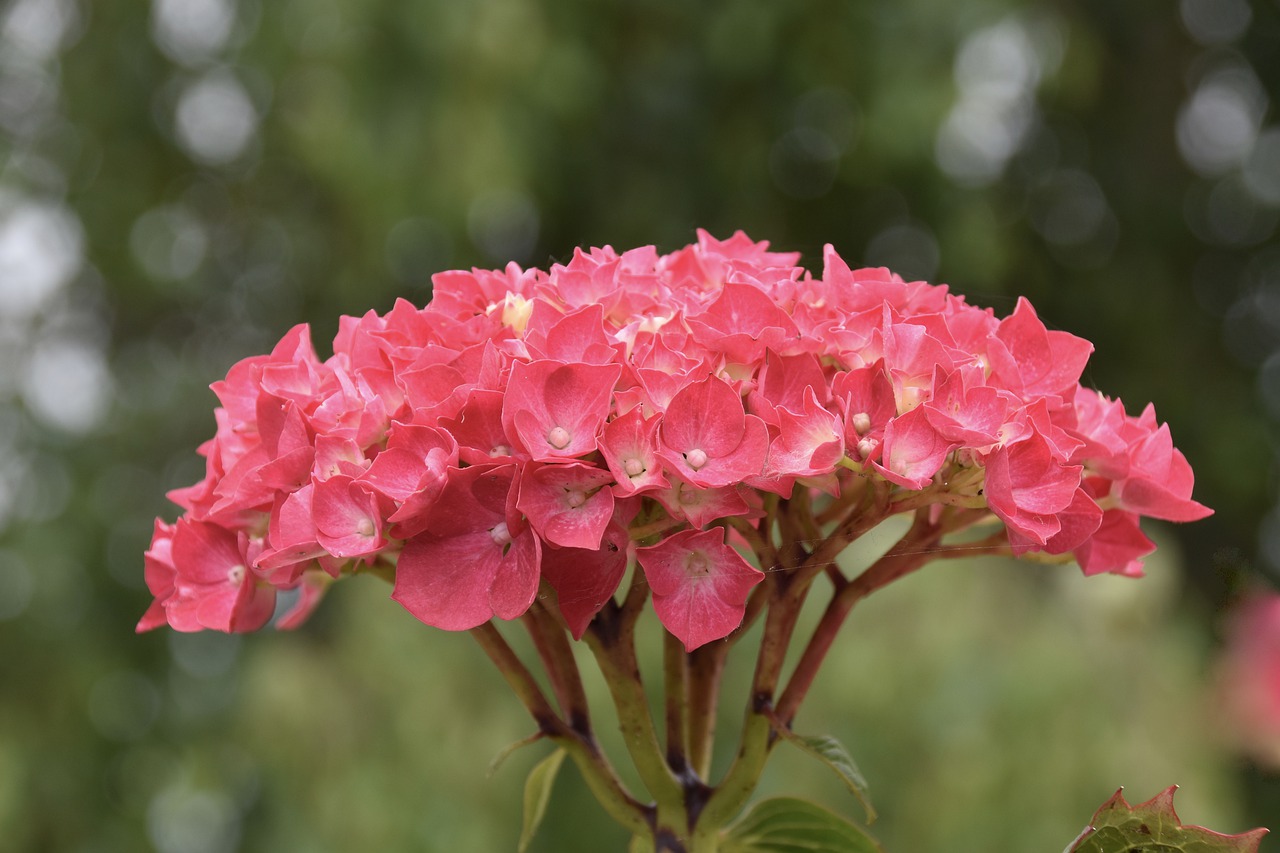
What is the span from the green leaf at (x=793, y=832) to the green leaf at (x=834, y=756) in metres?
0.02

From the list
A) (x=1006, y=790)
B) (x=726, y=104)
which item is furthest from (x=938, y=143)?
(x=1006, y=790)

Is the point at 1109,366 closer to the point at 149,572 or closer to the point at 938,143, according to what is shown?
the point at 938,143

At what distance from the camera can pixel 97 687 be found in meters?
3.08

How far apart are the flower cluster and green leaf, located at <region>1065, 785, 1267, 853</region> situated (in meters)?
0.11

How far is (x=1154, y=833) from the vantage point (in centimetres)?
55

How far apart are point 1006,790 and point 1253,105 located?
7.74ft

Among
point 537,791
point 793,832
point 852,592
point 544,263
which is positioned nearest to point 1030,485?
point 852,592

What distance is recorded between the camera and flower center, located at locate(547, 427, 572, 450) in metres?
0.49

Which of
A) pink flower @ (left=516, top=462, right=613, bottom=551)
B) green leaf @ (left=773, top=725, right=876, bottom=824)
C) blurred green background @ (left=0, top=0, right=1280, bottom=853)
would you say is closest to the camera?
pink flower @ (left=516, top=462, right=613, bottom=551)

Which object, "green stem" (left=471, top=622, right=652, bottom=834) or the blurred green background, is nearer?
"green stem" (left=471, top=622, right=652, bottom=834)

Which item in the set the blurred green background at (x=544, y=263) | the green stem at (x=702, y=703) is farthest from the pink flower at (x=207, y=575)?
the blurred green background at (x=544, y=263)

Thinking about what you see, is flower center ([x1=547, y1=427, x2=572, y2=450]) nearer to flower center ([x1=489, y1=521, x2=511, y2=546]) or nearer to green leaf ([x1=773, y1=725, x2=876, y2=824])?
flower center ([x1=489, y1=521, x2=511, y2=546])

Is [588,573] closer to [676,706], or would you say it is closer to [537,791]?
[676,706]

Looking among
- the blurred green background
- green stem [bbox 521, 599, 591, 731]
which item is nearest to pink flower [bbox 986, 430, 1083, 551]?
green stem [bbox 521, 599, 591, 731]
